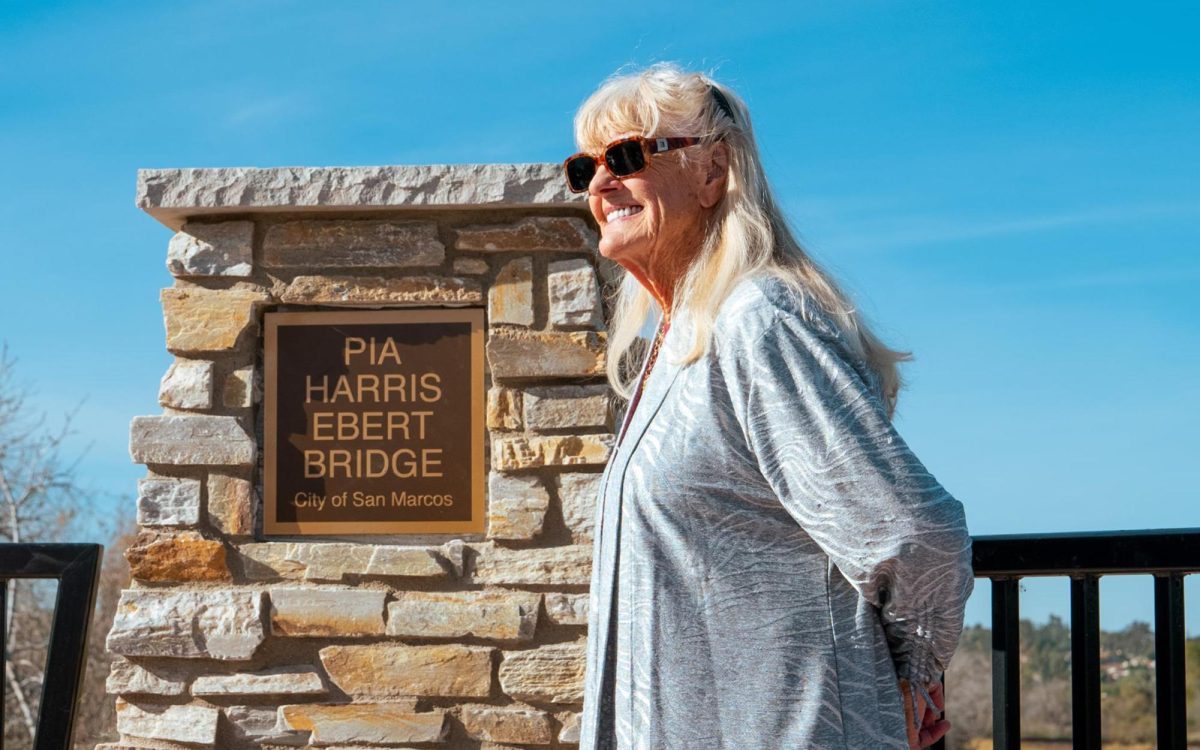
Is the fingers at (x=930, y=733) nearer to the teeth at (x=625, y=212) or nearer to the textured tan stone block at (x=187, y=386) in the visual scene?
the teeth at (x=625, y=212)

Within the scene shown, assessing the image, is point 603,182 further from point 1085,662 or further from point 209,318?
point 209,318

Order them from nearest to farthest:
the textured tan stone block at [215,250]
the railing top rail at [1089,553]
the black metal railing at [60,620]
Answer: the railing top rail at [1089,553] < the black metal railing at [60,620] < the textured tan stone block at [215,250]

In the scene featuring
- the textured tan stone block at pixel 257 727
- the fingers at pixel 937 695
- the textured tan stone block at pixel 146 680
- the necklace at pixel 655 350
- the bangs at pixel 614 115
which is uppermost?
the bangs at pixel 614 115

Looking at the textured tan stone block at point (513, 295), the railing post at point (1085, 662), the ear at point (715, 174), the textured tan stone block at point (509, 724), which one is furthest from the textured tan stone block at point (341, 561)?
the ear at point (715, 174)

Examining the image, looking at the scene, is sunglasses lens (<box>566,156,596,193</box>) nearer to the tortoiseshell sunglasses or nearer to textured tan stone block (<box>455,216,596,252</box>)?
the tortoiseshell sunglasses

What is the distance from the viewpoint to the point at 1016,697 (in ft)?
7.56

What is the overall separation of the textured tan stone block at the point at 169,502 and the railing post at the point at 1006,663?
2.06 meters

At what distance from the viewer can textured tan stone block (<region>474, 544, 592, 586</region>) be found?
3209 millimetres

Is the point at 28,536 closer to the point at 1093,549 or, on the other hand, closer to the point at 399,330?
the point at 399,330

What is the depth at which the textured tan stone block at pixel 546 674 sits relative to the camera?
318cm

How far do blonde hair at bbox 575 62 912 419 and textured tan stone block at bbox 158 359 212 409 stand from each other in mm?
1802

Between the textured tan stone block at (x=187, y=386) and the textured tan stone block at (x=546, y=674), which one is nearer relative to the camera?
the textured tan stone block at (x=546, y=674)

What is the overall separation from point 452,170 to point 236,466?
97 centimetres

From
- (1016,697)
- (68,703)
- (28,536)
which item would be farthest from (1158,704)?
(28,536)
